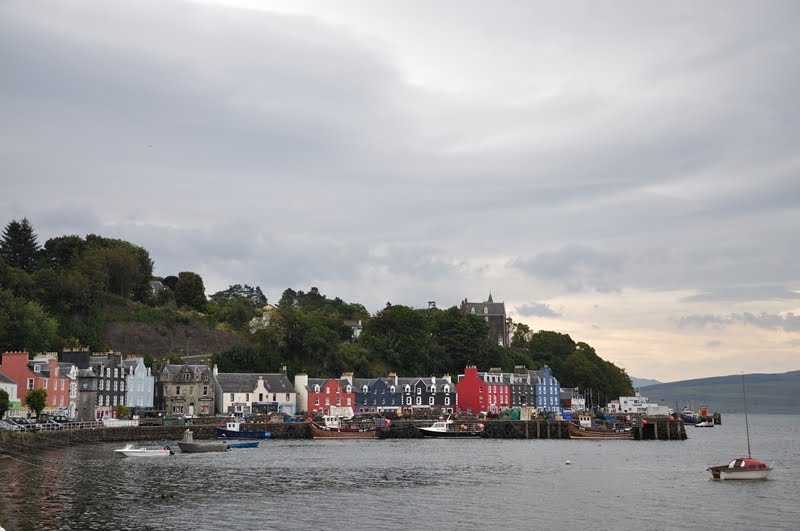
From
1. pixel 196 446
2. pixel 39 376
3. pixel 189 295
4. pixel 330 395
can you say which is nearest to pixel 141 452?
pixel 196 446

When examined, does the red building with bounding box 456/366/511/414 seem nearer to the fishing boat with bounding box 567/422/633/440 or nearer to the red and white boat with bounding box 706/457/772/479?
the fishing boat with bounding box 567/422/633/440

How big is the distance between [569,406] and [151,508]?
133 m

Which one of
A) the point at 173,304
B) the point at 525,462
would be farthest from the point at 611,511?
the point at 173,304

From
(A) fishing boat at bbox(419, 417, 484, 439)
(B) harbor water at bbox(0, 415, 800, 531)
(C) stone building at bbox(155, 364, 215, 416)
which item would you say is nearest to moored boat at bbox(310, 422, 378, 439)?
(A) fishing boat at bbox(419, 417, 484, 439)

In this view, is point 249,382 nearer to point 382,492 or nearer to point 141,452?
point 141,452

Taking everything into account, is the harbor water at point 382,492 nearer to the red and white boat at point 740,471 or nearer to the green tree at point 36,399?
the red and white boat at point 740,471

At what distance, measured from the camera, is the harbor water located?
40.1 metres

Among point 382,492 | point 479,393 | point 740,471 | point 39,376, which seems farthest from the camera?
point 479,393

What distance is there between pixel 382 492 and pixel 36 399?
158 ft

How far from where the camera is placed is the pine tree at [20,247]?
454ft

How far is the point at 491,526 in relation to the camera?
39.2 meters

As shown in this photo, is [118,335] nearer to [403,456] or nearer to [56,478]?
[403,456]

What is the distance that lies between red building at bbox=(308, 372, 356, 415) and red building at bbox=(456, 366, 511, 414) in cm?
1944

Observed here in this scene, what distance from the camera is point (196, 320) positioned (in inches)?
5595
